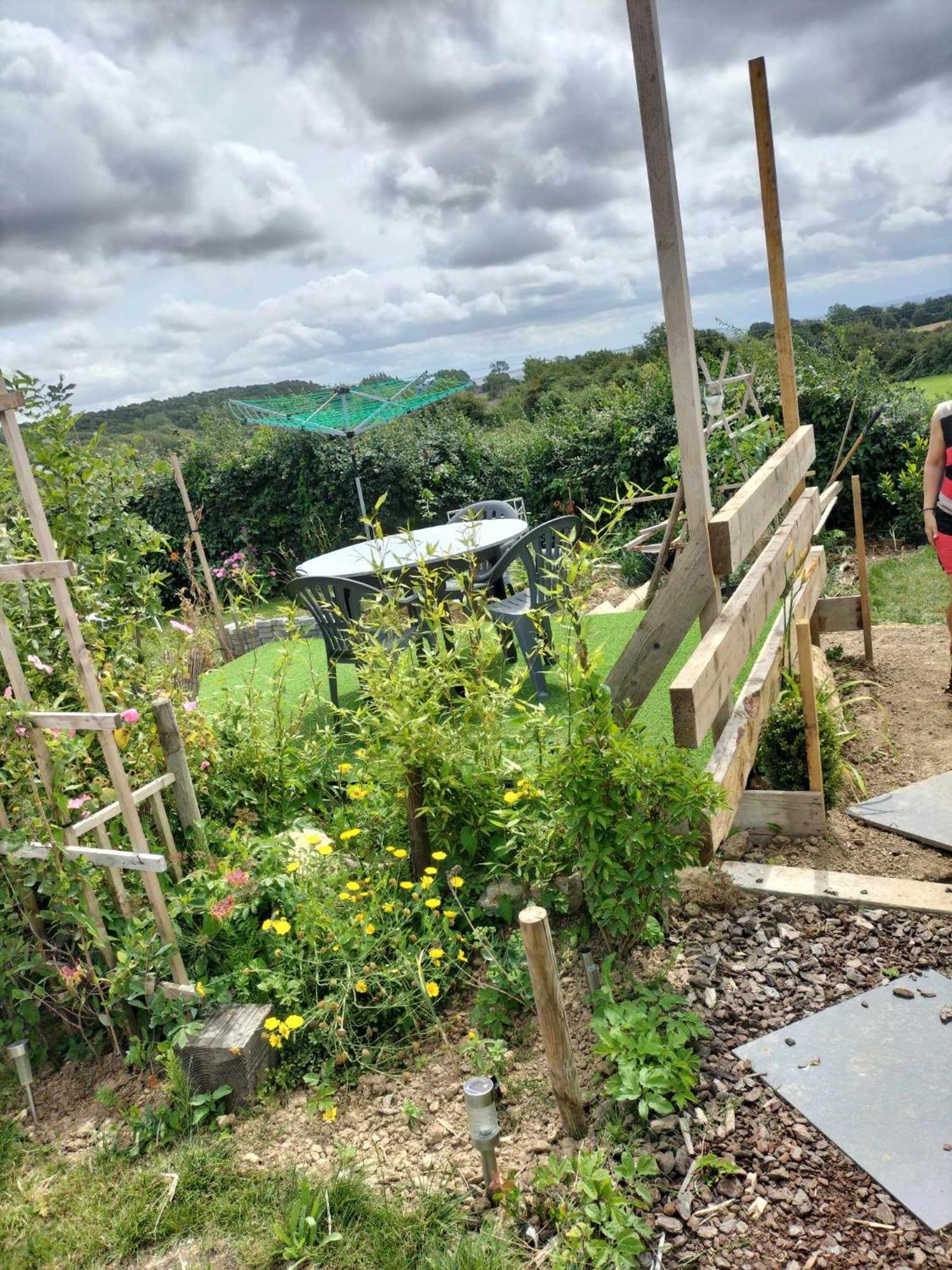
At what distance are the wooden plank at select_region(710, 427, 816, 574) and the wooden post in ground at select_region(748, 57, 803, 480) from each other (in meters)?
0.26

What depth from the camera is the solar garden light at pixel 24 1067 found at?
258 centimetres

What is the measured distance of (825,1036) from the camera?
2.19 meters

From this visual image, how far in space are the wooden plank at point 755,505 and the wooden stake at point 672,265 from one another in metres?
0.05

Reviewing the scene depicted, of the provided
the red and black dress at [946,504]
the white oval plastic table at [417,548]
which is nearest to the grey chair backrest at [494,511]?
the white oval plastic table at [417,548]

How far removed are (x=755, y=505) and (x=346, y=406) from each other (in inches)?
342

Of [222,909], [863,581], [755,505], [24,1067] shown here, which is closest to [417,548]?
[755,505]

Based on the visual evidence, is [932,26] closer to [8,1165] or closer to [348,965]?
[348,965]

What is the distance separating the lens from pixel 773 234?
185 inches

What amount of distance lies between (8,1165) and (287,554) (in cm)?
1041

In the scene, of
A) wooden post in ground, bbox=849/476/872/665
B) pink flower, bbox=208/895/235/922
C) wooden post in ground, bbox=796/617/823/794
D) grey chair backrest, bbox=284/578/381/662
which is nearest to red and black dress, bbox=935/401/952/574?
wooden post in ground, bbox=849/476/872/665

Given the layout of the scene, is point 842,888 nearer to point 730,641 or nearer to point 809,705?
point 809,705

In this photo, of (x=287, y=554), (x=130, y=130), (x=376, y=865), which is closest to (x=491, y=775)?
(x=376, y=865)

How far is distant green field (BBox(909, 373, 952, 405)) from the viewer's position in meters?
8.99

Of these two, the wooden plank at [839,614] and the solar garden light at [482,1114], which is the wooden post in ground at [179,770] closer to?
the solar garden light at [482,1114]
